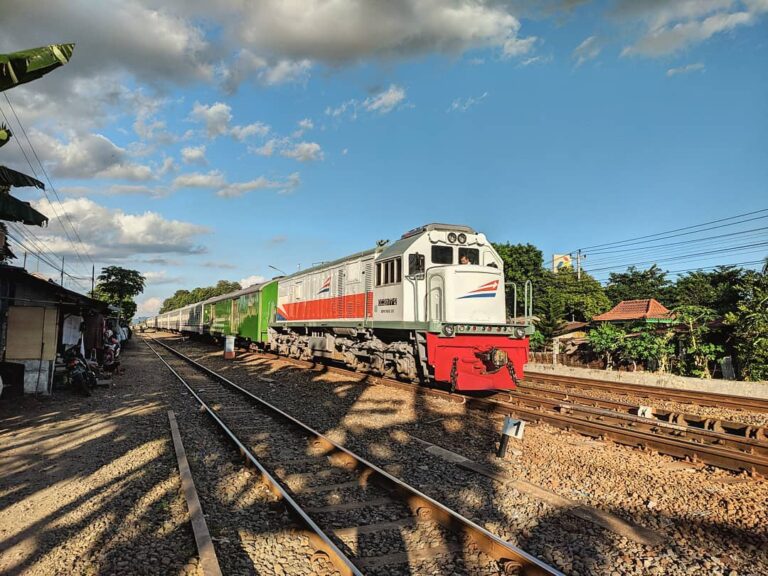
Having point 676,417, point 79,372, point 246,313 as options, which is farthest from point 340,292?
point 246,313

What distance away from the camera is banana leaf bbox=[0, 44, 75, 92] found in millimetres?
6621

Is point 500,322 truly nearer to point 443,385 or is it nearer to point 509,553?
Result: point 443,385

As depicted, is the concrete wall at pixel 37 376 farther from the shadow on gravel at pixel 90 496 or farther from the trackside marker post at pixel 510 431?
the trackside marker post at pixel 510 431

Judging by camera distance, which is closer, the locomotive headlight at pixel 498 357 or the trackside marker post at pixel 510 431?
the trackside marker post at pixel 510 431

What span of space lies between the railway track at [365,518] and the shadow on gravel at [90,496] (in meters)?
1.13

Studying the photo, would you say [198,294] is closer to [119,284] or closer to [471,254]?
[119,284]

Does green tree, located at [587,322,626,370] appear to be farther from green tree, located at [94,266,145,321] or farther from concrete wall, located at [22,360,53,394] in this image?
green tree, located at [94,266,145,321]

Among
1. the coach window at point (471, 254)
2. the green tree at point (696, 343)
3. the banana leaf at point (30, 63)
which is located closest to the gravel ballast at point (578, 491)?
the coach window at point (471, 254)

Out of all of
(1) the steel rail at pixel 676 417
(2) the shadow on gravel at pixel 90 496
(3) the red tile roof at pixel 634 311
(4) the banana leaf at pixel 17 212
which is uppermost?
(4) the banana leaf at pixel 17 212

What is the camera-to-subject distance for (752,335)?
48.2 feet

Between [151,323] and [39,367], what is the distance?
72.3 m

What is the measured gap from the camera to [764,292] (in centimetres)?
1528

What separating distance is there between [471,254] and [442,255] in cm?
81

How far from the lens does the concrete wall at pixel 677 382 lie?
13.6 m
